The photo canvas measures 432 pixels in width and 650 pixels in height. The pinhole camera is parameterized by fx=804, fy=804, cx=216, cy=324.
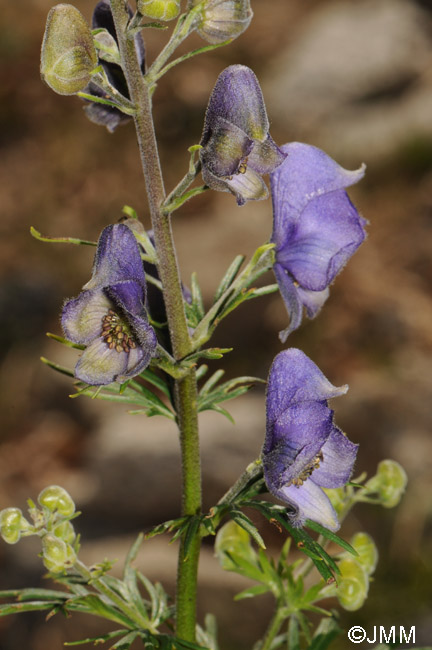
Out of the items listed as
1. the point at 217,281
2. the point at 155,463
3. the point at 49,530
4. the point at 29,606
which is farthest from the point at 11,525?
the point at 217,281

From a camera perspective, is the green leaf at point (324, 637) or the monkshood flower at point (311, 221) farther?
the green leaf at point (324, 637)

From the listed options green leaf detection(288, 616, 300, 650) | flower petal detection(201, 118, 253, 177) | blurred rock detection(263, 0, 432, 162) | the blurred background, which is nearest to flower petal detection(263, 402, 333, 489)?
flower petal detection(201, 118, 253, 177)

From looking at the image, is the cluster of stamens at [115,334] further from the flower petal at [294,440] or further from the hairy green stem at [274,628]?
the hairy green stem at [274,628]

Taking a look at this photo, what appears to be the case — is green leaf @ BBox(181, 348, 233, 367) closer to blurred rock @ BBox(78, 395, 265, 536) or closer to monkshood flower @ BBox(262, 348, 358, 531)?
monkshood flower @ BBox(262, 348, 358, 531)

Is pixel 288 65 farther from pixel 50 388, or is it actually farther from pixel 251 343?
pixel 50 388

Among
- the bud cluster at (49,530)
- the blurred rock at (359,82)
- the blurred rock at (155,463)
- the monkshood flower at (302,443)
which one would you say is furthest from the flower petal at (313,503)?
the blurred rock at (359,82)

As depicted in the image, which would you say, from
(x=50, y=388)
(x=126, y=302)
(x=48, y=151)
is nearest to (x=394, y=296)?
(x=50, y=388)
